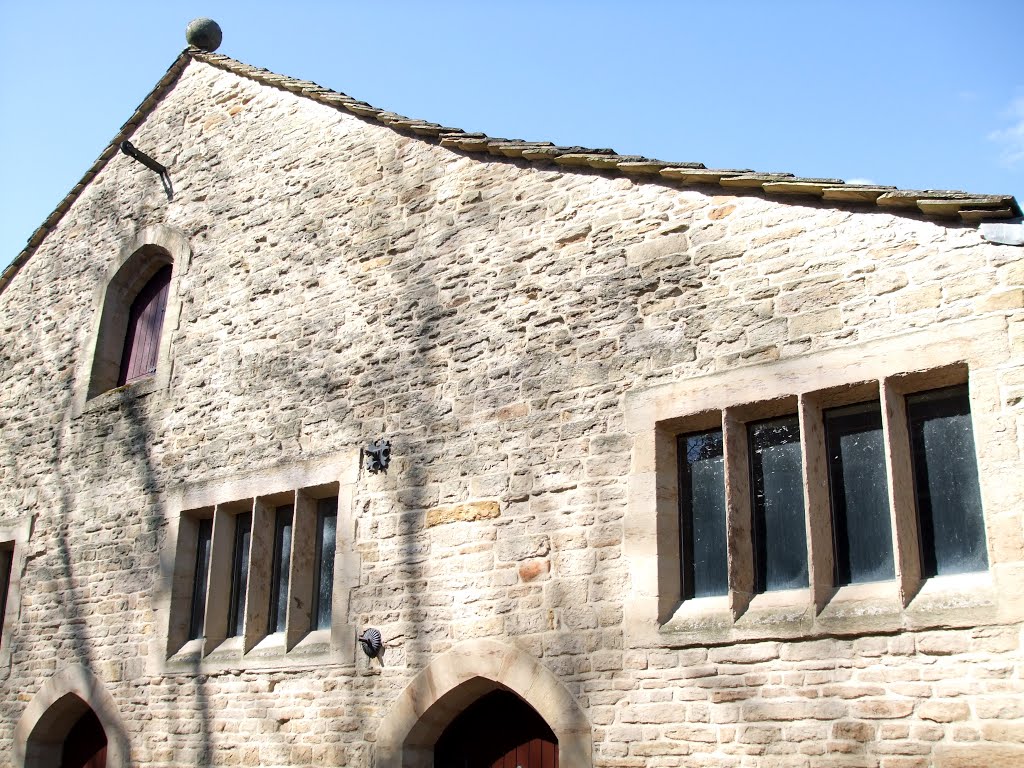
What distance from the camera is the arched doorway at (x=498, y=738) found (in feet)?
20.9

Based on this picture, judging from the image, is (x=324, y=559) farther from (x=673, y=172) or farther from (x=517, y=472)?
(x=673, y=172)

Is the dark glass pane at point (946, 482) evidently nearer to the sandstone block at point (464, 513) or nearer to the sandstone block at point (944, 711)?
the sandstone block at point (944, 711)

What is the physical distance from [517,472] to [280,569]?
2397mm

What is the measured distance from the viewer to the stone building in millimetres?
5121

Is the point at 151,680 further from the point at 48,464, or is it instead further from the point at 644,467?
the point at 644,467

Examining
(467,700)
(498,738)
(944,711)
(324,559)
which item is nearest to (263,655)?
(324,559)

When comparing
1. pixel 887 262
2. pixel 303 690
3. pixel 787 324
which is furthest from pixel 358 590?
pixel 887 262

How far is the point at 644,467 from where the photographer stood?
6.00m

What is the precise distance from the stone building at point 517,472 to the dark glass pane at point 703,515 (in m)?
0.03

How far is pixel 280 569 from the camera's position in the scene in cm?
786

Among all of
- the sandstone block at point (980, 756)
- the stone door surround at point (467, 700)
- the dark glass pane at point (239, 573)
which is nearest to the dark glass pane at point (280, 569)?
the dark glass pane at point (239, 573)

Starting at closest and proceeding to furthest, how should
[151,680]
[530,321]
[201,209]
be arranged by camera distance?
[530,321] → [151,680] → [201,209]

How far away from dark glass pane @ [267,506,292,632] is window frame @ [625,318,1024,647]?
3071 millimetres

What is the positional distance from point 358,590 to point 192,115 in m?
5.76
